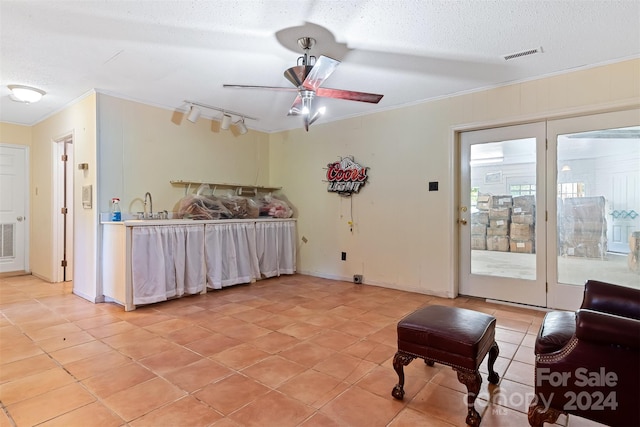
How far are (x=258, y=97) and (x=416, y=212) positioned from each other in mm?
2579

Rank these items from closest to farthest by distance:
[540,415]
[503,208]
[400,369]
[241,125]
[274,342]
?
[540,415]
[400,369]
[274,342]
[503,208]
[241,125]

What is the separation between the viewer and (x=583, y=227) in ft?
11.3

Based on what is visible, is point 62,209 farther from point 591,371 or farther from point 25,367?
point 591,371

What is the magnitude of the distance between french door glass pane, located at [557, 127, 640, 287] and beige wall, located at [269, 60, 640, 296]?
403 mm

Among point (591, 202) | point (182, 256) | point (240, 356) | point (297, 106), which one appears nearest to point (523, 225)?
point (591, 202)

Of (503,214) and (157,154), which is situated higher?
(157,154)

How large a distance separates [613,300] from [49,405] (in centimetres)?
333

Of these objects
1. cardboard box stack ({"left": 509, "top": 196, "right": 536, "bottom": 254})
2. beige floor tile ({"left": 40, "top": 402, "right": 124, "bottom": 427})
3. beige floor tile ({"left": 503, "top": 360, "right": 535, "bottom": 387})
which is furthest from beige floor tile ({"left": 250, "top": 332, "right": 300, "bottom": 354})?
cardboard box stack ({"left": 509, "top": 196, "right": 536, "bottom": 254})

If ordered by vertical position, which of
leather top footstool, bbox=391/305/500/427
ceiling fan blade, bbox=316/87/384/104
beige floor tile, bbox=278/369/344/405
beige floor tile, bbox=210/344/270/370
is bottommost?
beige floor tile, bbox=278/369/344/405

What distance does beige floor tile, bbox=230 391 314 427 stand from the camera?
1.74m

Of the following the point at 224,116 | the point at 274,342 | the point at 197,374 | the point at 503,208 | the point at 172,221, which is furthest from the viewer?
the point at 224,116

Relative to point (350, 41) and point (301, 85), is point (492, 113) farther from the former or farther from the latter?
point (301, 85)

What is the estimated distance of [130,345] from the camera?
271cm

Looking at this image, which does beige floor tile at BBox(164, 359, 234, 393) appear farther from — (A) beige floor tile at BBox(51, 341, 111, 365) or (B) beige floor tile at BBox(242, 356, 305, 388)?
(A) beige floor tile at BBox(51, 341, 111, 365)
